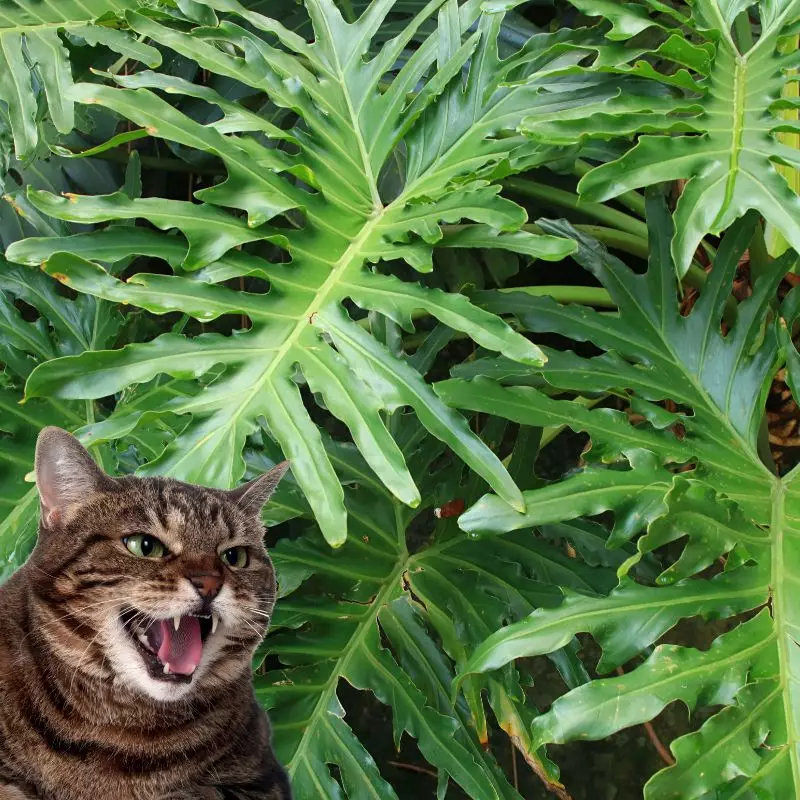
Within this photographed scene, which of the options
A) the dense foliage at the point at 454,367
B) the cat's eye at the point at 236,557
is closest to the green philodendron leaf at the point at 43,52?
the dense foliage at the point at 454,367

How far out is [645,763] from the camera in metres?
1.58

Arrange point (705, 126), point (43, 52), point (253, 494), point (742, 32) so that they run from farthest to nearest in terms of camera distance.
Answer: point (742, 32), point (43, 52), point (705, 126), point (253, 494)

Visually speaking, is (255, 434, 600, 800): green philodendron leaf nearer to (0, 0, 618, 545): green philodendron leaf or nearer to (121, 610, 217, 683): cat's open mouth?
(0, 0, 618, 545): green philodendron leaf

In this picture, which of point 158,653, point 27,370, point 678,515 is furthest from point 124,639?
point 27,370

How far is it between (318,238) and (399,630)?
1.49 ft

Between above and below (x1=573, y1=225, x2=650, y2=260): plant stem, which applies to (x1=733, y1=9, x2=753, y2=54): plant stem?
above

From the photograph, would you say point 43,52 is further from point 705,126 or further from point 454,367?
point 705,126

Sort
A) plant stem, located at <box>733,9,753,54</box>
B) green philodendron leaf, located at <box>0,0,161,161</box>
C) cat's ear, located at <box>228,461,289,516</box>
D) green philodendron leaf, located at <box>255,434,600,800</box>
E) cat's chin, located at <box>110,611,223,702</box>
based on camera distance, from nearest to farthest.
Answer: cat's chin, located at <box>110,611,223,702</box>
cat's ear, located at <box>228,461,289,516</box>
green philodendron leaf, located at <box>255,434,600,800</box>
green philodendron leaf, located at <box>0,0,161,161</box>
plant stem, located at <box>733,9,753,54</box>

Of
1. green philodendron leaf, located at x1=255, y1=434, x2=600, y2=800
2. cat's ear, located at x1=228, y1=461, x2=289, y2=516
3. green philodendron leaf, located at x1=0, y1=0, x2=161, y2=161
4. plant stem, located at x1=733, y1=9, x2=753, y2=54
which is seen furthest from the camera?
plant stem, located at x1=733, y1=9, x2=753, y2=54

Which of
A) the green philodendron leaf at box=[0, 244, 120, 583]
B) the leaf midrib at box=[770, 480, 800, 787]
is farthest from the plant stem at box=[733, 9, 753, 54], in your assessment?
Result: the green philodendron leaf at box=[0, 244, 120, 583]

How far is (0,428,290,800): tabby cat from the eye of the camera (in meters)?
0.65

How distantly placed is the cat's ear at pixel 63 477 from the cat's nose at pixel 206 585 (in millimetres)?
120

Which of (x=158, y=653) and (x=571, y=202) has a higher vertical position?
(x=571, y=202)

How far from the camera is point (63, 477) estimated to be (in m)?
0.69
